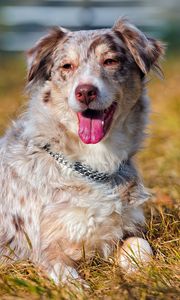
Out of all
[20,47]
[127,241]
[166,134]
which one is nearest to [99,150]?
[127,241]

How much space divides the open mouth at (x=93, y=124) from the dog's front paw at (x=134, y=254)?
29.3 inches

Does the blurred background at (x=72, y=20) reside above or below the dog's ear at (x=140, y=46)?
below

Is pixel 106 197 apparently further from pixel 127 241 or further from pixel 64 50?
pixel 64 50

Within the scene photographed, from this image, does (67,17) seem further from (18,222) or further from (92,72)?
(18,222)

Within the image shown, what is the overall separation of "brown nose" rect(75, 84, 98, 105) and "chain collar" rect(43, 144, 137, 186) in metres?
0.48

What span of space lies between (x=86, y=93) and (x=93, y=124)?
0.29 m

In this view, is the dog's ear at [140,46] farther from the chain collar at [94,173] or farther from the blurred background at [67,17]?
the blurred background at [67,17]

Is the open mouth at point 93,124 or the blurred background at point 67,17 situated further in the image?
the blurred background at point 67,17

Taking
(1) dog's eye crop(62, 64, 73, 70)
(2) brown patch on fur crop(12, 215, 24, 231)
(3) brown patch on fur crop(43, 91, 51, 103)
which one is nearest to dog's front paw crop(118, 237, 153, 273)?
(2) brown patch on fur crop(12, 215, 24, 231)

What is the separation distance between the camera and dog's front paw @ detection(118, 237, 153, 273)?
5.40m

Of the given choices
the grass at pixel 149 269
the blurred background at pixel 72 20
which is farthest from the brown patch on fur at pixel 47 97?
the blurred background at pixel 72 20

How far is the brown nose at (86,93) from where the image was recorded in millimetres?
5469

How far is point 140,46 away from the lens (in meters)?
5.95

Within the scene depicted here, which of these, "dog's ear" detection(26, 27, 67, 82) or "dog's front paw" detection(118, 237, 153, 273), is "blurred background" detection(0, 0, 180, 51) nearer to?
"dog's ear" detection(26, 27, 67, 82)
